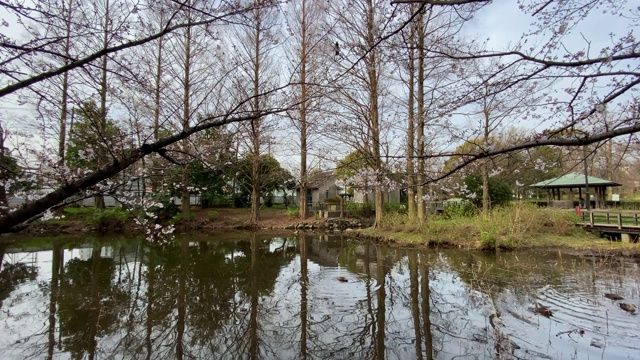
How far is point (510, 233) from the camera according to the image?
11023 millimetres

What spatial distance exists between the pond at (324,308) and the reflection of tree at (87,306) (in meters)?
0.03

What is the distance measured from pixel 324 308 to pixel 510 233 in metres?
8.01

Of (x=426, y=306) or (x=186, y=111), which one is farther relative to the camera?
(x=426, y=306)

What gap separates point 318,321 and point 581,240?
399 inches

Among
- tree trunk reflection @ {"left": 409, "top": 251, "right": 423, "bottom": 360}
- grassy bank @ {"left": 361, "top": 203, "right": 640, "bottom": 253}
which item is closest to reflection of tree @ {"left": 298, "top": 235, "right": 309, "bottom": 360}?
tree trunk reflection @ {"left": 409, "top": 251, "right": 423, "bottom": 360}

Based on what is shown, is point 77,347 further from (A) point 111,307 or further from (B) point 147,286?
(B) point 147,286

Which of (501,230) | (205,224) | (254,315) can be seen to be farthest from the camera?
(205,224)

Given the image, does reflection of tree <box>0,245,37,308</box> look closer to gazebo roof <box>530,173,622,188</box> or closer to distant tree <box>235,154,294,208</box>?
distant tree <box>235,154,294,208</box>

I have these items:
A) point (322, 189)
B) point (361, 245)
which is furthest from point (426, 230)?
point (322, 189)

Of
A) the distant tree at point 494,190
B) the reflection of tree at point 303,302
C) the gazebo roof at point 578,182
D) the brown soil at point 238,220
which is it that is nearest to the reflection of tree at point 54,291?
the reflection of tree at point 303,302

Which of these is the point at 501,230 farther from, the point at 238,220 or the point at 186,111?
the point at 238,220

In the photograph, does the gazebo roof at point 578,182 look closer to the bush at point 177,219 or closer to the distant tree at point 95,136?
the bush at point 177,219

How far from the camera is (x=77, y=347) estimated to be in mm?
4309

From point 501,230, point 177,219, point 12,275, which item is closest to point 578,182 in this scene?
point 501,230
